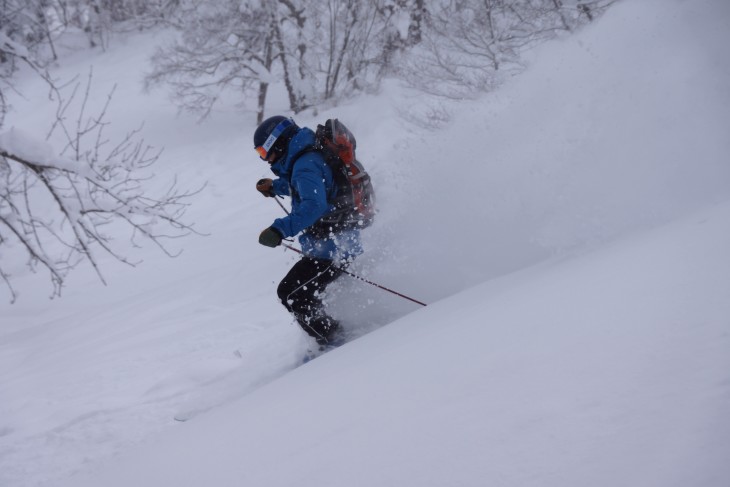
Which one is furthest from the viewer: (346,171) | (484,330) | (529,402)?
(346,171)

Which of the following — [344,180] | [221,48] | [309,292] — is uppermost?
[221,48]

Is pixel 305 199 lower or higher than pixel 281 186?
lower

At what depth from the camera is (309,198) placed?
3648 millimetres

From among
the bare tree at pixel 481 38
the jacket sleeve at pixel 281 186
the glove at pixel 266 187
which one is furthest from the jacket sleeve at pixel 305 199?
the bare tree at pixel 481 38

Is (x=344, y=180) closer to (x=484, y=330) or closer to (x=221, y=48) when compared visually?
(x=484, y=330)

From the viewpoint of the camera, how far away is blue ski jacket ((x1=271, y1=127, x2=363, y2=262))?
3629 millimetres

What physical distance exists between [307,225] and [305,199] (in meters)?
0.19

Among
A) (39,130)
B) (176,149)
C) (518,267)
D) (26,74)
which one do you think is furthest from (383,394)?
(26,74)

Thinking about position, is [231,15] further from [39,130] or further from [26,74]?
[26,74]

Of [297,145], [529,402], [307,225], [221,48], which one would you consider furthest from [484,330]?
[221,48]

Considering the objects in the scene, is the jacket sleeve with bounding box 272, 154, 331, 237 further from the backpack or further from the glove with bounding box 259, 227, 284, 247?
the backpack

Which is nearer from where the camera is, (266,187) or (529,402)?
(529,402)

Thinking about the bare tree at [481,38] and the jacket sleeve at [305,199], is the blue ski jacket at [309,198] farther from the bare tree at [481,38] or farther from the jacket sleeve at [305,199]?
the bare tree at [481,38]

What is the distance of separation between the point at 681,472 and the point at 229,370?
3862 millimetres
